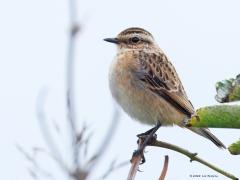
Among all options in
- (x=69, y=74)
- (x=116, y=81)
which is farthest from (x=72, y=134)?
(x=116, y=81)

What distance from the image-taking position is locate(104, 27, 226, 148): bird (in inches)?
294

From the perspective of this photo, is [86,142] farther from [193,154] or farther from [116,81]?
[116,81]

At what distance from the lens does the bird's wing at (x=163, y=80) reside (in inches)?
309

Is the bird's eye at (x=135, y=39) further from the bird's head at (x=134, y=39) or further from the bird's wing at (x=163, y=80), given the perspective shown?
the bird's wing at (x=163, y=80)

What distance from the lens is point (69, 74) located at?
184 centimetres

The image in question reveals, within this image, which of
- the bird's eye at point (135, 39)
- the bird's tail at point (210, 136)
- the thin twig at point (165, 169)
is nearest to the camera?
the thin twig at point (165, 169)

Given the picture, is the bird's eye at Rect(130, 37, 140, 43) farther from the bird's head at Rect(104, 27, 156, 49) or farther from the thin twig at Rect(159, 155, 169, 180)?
the thin twig at Rect(159, 155, 169, 180)

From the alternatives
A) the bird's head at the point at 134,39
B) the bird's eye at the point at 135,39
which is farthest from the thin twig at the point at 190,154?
the bird's eye at the point at 135,39

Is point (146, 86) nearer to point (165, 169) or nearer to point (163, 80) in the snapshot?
point (163, 80)

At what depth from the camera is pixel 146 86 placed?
7.84 m

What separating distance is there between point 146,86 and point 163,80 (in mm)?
459

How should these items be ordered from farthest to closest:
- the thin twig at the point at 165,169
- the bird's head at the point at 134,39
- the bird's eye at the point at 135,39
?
the bird's eye at the point at 135,39, the bird's head at the point at 134,39, the thin twig at the point at 165,169

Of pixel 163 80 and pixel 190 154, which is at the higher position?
pixel 190 154

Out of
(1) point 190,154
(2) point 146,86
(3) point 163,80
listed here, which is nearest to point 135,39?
(3) point 163,80
